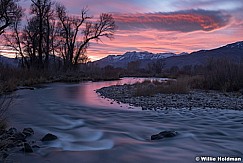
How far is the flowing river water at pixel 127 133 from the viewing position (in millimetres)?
6973

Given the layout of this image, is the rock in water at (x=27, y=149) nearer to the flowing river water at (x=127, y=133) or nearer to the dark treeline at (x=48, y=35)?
the flowing river water at (x=127, y=133)

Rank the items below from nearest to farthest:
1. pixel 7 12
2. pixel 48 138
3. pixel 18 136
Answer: pixel 18 136 → pixel 48 138 → pixel 7 12

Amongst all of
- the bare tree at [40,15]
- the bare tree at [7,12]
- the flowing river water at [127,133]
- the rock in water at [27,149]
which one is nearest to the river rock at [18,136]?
the flowing river water at [127,133]

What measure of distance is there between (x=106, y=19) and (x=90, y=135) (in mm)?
43180

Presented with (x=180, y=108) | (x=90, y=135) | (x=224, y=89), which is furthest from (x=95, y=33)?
(x=90, y=135)

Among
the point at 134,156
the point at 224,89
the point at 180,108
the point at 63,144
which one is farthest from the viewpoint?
the point at 224,89

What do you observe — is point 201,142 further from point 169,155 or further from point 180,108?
point 180,108

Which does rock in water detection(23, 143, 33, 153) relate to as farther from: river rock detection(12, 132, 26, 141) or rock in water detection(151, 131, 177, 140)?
rock in water detection(151, 131, 177, 140)

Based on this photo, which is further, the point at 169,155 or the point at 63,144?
the point at 63,144

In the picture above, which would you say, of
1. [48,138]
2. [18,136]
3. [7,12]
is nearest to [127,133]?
[48,138]

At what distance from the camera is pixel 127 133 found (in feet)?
30.2

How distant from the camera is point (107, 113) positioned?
12.7 metres

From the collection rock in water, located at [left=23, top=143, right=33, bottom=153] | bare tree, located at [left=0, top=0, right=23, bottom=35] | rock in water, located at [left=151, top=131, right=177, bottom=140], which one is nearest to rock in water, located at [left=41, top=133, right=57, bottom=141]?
rock in water, located at [left=23, top=143, right=33, bottom=153]

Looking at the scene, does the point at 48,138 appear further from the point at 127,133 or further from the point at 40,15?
the point at 40,15
